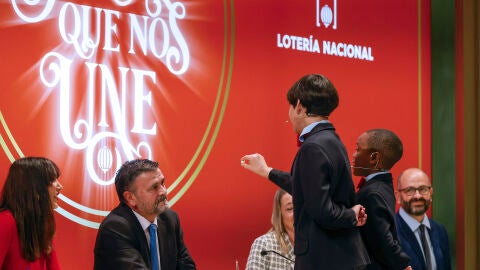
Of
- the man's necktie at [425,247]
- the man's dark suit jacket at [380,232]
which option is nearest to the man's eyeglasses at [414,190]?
the man's necktie at [425,247]

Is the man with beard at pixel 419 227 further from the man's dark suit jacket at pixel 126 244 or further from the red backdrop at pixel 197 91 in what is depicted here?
the man's dark suit jacket at pixel 126 244

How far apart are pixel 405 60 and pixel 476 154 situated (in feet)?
2.70

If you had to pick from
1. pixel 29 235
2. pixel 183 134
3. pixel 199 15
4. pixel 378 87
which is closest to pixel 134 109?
pixel 183 134

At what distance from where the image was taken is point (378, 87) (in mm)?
5547

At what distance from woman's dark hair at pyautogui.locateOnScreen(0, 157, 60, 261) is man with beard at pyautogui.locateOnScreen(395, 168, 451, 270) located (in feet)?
7.64

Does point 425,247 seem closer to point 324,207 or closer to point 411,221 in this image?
point 411,221

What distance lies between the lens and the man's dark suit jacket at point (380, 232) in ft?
11.6

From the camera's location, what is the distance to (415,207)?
529cm

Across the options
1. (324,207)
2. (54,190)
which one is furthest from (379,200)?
(54,190)

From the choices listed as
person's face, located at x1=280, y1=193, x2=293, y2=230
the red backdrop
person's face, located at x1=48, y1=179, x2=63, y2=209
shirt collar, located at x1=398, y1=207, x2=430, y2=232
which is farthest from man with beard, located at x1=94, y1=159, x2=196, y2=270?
shirt collar, located at x1=398, y1=207, x2=430, y2=232

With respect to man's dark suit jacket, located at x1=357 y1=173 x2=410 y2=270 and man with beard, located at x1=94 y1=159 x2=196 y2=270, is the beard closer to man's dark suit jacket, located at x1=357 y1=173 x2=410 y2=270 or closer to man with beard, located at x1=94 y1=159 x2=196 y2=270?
man's dark suit jacket, located at x1=357 y1=173 x2=410 y2=270

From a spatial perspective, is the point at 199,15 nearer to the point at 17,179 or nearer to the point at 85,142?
the point at 85,142

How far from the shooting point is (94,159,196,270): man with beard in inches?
146

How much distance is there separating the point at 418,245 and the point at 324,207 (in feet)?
7.09
